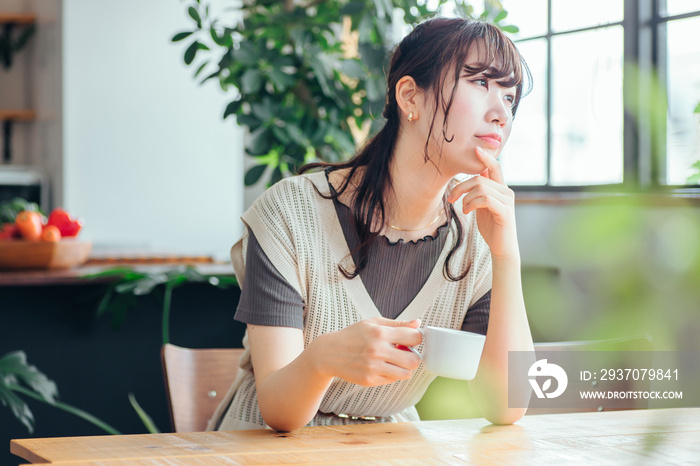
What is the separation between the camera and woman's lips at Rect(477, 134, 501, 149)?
1.19m

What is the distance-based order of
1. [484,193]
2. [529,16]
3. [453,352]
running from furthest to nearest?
[529,16] < [484,193] < [453,352]

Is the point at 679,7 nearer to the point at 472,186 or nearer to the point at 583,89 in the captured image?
the point at 583,89

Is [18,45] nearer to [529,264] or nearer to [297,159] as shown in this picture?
[297,159]

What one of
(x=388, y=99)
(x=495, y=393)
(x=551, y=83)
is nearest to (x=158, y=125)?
(x=551, y=83)

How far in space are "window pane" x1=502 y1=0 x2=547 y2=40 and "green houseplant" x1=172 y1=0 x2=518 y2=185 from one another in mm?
378

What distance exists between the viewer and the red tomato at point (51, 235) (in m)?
2.38

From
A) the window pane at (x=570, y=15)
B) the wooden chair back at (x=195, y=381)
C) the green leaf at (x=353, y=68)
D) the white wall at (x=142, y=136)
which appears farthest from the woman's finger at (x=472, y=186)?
the white wall at (x=142, y=136)

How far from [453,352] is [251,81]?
1.69 meters

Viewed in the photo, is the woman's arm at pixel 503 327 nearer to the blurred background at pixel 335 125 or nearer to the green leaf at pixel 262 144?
the blurred background at pixel 335 125

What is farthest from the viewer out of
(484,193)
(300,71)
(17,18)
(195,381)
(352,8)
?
(17,18)

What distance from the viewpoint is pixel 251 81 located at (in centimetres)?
242

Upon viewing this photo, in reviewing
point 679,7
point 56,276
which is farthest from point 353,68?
point 56,276

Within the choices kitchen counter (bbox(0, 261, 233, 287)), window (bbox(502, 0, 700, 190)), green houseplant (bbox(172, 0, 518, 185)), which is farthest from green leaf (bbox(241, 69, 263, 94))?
window (bbox(502, 0, 700, 190))

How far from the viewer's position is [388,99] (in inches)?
53.2
